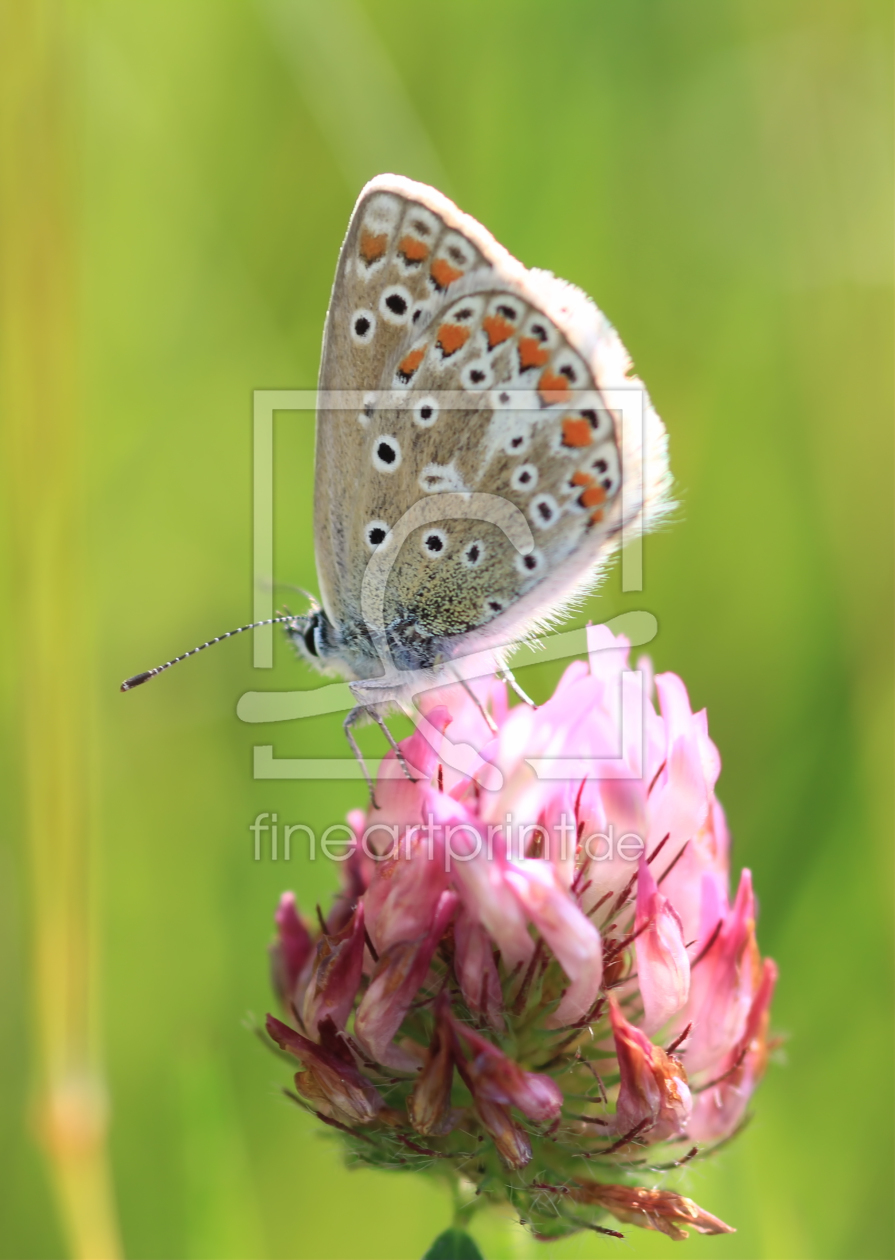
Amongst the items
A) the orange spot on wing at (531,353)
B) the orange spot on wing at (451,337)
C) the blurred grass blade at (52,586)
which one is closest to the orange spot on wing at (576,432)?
the orange spot on wing at (531,353)

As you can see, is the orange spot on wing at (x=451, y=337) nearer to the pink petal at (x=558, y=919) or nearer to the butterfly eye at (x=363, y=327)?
the butterfly eye at (x=363, y=327)

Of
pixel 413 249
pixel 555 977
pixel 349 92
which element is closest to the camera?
pixel 555 977

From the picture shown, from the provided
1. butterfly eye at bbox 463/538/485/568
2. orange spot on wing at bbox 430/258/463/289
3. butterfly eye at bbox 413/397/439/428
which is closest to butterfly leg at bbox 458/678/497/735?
butterfly eye at bbox 463/538/485/568

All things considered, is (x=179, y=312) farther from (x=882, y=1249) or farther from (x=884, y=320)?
(x=882, y=1249)

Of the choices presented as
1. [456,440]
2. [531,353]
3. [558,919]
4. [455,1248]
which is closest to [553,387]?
[531,353]

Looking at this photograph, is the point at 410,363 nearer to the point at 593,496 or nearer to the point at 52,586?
the point at 593,496

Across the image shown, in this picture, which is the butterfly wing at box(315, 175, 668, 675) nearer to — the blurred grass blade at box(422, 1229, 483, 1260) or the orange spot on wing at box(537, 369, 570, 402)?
the orange spot on wing at box(537, 369, 570, 402)

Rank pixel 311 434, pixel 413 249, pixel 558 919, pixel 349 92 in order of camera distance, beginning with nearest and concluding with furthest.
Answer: pixel 558 919, pixel 413 249, pixel 349 92, pixel 311 434
